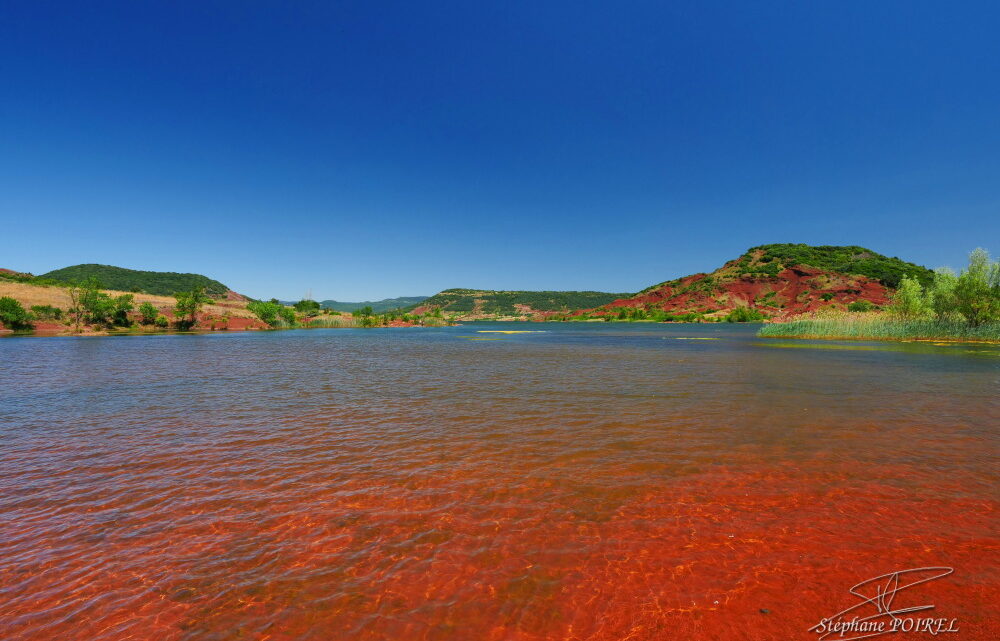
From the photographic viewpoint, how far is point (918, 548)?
232 inches

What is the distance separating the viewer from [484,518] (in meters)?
6.93

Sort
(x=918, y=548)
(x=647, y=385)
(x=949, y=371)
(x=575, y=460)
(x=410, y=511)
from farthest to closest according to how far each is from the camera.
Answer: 1. (x=949, y=371)
2. (x=647, y=385)
3. (x=575, y=460)
4. (x=410, y=511)
5. (x=918, y=548)

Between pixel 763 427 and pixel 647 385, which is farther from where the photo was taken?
pixel 647 385

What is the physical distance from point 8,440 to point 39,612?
1066cm

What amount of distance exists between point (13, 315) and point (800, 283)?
22596 centimetres

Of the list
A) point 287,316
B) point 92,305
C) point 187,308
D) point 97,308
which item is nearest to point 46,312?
point 92,305

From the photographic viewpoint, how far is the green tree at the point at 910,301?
5084 cm

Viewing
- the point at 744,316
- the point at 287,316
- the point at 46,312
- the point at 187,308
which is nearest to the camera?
the point at 46,312

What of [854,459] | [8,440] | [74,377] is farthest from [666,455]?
[74,377]

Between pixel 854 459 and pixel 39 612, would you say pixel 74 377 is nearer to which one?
pixel 39 612

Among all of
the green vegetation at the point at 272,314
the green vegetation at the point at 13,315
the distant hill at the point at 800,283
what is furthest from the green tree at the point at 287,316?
the distant hill at the point at 800,283

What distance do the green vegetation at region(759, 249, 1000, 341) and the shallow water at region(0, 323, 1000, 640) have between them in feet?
153

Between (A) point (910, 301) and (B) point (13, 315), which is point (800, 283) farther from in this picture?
(B) point (13, 315)

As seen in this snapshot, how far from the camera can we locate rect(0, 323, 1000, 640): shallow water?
4.68 m
